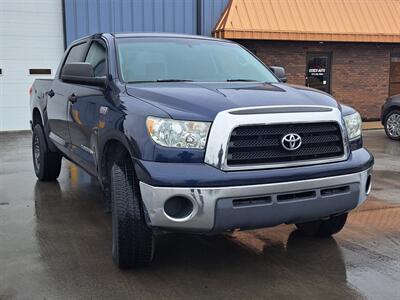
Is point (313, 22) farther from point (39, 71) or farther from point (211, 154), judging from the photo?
point (211, 154)

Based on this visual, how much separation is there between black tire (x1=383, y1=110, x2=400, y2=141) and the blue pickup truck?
28.0ft

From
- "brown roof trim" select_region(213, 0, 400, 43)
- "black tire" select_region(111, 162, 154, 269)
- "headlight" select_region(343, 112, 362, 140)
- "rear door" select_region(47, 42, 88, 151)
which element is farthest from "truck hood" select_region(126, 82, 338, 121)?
"brown roof trim" select_region(213, 0, 400, 43)

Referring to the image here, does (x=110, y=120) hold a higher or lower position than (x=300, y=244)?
higher

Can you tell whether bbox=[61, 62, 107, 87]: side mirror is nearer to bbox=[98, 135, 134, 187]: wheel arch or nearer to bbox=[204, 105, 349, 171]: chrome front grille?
bbox=[98, 135, 134, 187]: wheel arch

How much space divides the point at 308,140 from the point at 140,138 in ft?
3.96

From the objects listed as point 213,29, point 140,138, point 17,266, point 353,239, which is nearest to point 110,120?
point 140,138

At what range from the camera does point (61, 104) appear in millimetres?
5703

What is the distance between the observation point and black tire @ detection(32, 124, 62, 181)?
6953 millimetres

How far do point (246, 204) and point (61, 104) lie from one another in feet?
10.1

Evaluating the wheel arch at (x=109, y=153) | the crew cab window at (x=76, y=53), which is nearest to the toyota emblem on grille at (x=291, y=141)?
the wheel arch at (x=109, y=153)

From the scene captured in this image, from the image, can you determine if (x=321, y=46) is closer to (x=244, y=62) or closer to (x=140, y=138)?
(x=244, y=62)

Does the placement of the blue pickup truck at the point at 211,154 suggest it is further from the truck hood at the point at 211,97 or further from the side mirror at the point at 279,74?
the side mirror at the point at 279,74

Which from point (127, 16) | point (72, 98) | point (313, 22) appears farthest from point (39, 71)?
point (72, 98)

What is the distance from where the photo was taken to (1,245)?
462cm
